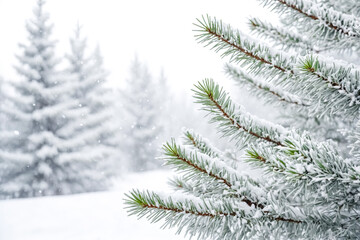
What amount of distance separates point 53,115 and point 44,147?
1.80 metres

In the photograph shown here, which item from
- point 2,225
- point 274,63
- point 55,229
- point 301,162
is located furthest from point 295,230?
point 2,225

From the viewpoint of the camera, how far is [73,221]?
974 centimetres

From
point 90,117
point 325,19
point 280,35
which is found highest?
point 90,117

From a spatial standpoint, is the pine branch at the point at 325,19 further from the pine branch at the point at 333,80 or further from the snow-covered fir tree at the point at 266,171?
the pine branch at the point at 333,80

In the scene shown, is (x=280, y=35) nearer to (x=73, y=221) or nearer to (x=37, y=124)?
(x=73, y=221)

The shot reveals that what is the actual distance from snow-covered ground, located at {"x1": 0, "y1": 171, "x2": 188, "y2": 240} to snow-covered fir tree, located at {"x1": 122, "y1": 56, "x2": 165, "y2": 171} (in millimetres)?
12426

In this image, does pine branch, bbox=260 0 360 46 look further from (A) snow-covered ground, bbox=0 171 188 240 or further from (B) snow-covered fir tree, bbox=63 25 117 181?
(B) snow-covered fir tree, bbox=63 25 117 181

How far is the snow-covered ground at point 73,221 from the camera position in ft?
26.8

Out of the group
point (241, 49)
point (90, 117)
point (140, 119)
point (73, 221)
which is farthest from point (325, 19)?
point (140, 119)

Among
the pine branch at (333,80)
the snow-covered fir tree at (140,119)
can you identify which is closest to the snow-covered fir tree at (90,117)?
the snow-covered fir tree at (140,119)

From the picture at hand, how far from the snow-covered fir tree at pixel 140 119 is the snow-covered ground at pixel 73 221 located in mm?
12426

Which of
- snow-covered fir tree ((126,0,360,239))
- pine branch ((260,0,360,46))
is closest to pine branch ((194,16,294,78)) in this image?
snow-covered fir tree ((126,0,360,239))

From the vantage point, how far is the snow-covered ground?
816 cm

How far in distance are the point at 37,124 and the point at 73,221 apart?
25.9 ft
